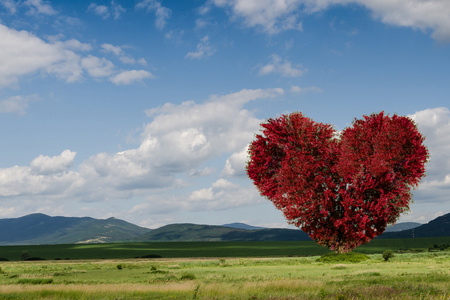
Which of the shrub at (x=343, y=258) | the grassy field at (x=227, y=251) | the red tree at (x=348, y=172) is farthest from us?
the grassy field at (x=227, y=251)

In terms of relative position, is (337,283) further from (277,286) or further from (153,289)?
(153,289)

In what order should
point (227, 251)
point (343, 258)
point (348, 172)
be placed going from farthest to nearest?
point (227, 251) → point (343, 258) → point (348, 172)

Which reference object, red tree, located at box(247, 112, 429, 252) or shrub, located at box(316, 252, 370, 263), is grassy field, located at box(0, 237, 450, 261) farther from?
red tree, located at box(247, 112, 429, 252)

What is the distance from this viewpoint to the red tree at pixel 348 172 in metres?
43.3

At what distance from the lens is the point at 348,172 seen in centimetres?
4325

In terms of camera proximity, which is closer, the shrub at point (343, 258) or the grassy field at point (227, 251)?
the shrub at point (343, 258)

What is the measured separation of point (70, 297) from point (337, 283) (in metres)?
14.1

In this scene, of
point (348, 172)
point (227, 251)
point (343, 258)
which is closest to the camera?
point (348, 172)

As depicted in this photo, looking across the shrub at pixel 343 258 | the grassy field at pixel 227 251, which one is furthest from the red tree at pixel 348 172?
the grassy field at pixel 227 251

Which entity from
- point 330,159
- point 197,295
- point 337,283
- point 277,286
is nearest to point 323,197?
point 330,159

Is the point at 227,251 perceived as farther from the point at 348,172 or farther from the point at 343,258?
the point at 348,172

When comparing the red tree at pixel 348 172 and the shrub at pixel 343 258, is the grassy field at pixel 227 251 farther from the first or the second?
the red tree at pixel 348 172

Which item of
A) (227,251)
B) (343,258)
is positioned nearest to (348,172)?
(343,258)

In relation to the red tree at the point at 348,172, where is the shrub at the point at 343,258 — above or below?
below
